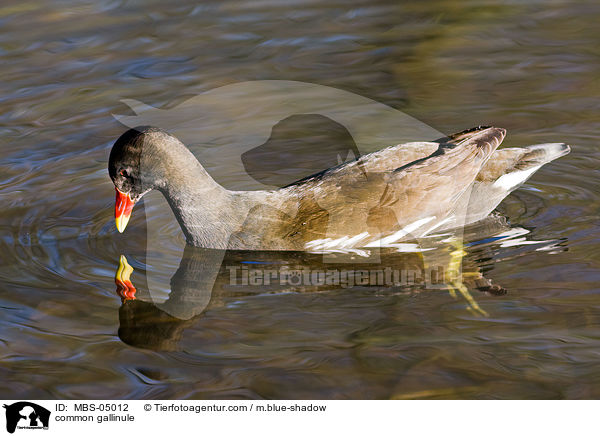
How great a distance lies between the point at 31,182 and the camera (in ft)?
23.5

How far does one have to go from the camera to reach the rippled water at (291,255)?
180 inches

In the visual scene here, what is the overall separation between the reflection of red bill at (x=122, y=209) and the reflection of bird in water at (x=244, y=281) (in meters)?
0.32

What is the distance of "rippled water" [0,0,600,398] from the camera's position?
457 centimetres

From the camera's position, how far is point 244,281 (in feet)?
18.3

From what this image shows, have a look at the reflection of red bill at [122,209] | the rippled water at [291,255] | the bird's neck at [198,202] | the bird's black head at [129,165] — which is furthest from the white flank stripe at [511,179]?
the reflection of red bill at [122,209]

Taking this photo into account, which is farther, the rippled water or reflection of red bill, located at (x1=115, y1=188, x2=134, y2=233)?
reflection of red bill, located at (x1=115, y1=188, x2=134, y2=233)

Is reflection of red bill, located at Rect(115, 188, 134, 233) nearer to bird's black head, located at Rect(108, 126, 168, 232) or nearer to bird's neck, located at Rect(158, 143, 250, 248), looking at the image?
bird's black head, located at Rect(108, 126, 168, 232)

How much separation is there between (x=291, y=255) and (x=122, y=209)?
1.21 meters

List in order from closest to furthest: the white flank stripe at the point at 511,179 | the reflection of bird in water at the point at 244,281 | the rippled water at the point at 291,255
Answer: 1. the rippled water at the point at 291,255
2. the reflection of bird in water at the point at 244,281
3. the white flank stripe at the point at 511,179
